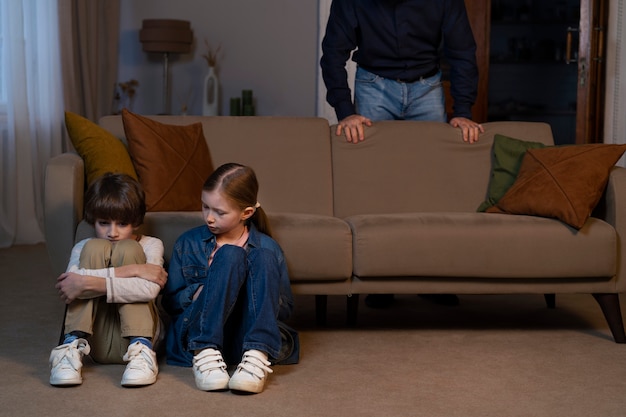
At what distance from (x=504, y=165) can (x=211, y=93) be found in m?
2.91

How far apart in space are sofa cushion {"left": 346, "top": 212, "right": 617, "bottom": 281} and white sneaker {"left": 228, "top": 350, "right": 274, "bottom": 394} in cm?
65

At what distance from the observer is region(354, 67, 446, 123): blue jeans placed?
3920mm

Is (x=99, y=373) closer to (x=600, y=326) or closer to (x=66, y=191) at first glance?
(x=66, y=191)

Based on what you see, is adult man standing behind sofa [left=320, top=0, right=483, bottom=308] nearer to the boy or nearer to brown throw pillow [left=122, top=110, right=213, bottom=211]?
brown throw pillow [left=122, top=110, right=213, bottom=211]

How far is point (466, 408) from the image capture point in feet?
8.11

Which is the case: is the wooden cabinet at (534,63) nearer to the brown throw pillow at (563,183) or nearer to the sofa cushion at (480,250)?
the brown throw pillow at (563,183)

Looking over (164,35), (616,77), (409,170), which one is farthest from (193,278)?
(616,77)

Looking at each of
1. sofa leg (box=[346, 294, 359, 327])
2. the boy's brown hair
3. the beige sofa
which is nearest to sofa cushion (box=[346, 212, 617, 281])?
the beige sofa

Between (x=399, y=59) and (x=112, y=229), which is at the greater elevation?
(x=399, y=59)

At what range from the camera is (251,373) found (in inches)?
101

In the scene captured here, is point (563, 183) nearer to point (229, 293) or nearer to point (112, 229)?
point (229, 293)

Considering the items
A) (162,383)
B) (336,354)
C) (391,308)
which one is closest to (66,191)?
(162,383)

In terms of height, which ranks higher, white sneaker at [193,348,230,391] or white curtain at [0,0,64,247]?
white curtain at [0,0,64,247]

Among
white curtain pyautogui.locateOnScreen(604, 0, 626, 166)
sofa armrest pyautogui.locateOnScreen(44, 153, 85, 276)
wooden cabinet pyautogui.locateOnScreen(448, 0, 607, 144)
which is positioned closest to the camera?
sofa armrest pyautogui.locateOnScreen(44, 153, 85, 276)
